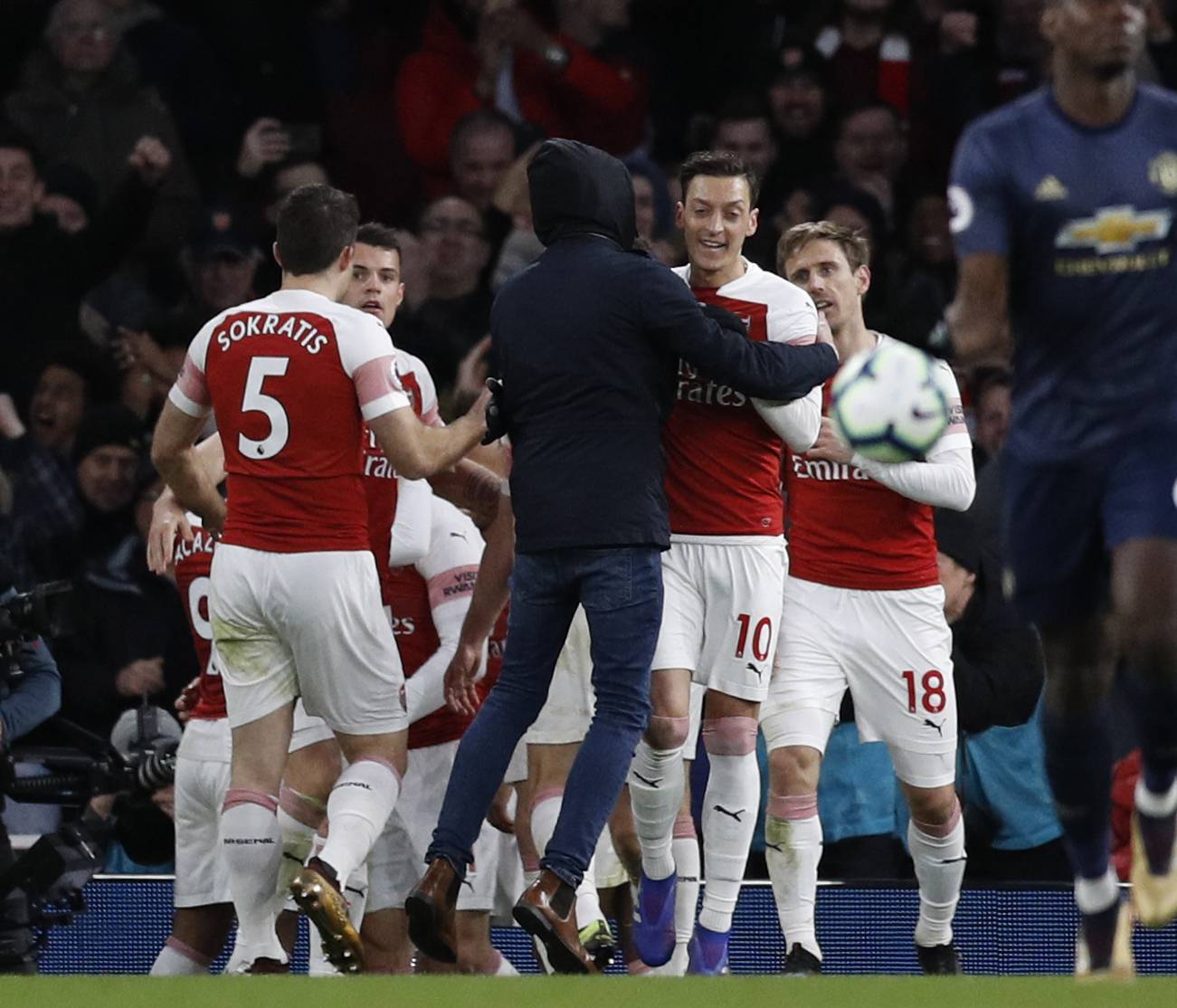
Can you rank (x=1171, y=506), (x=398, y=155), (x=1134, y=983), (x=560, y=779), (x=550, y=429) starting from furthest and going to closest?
(x=398, y=155)
(x=560, y=779)
(x=550, y=429)
(x=1171, y=506)
(x=1134, y=983)

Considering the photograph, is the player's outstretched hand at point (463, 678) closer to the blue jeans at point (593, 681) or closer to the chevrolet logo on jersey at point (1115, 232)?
the blue jeans at point (593, 681)

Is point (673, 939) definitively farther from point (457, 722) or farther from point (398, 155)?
point (398, 155)

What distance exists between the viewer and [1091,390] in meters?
5.97

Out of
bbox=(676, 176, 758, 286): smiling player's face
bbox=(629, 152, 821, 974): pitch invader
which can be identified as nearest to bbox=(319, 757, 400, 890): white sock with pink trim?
bbox=(629, 152, 821, 974): pitch invader

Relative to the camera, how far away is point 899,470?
7961mm

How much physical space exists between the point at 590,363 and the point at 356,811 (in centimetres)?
152

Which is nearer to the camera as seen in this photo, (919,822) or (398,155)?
(919,822)

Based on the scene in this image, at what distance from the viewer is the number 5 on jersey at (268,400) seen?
714 cm

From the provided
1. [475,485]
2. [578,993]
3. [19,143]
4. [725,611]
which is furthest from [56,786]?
[19,143]

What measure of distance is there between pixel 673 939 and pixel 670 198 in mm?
5588

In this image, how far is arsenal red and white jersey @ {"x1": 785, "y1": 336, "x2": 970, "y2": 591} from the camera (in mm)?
8188

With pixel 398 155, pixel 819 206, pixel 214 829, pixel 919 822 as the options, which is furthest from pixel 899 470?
pixel 398 155

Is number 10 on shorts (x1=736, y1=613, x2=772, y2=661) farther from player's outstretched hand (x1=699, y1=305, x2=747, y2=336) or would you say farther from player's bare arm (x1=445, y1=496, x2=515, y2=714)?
player's outstretched hand (x1=699, y1=305, x2=747, y2=336)

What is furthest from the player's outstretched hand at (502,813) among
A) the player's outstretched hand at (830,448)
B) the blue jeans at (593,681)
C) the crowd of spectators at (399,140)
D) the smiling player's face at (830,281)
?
the crowd of spectators at (399,140)
